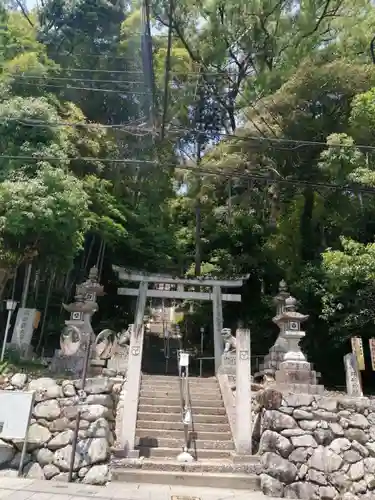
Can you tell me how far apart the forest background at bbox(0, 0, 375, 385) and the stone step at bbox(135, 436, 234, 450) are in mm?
4868

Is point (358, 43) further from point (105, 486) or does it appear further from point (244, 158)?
point (105, 486)

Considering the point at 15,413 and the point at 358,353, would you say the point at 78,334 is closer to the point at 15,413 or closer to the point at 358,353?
the point at 15,413

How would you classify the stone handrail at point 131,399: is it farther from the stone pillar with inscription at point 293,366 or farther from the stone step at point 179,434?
the stone pillar with inscription at point 293,366

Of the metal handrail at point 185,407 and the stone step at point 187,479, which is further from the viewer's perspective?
the metal handrail at point 185,407

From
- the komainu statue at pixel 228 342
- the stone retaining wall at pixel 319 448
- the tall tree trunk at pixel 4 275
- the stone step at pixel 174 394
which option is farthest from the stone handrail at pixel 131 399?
the tall tree trunk at pixel 4 275

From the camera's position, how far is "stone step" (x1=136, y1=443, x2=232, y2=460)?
7885mm

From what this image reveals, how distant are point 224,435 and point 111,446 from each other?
227cm

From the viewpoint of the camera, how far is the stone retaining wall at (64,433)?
7.30 m

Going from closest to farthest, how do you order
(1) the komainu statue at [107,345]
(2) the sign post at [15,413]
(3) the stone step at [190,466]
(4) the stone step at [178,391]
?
1. (2) the sign post at [15,413]
2. (3) the stone step at [190,466]
3. (4) the stone step at [178,391]
4. (1) the komainu statue at [107,345]

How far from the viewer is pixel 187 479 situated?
7.00 meters

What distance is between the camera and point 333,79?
603 inches

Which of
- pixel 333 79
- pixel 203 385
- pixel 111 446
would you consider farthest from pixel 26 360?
pixel 333 79

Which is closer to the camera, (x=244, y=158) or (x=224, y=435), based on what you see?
(x=224, y=435)

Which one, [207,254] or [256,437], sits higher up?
[207,254]
